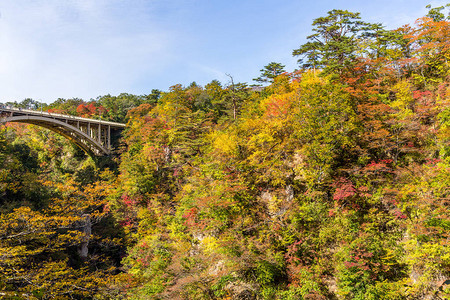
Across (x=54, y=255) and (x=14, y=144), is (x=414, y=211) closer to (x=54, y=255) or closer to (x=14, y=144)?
(x=54, y=255)

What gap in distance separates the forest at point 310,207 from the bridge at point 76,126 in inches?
211

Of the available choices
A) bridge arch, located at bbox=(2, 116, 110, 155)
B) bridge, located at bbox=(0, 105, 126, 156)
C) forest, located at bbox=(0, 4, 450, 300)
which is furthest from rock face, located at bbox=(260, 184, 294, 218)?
bridge arch, located at bbox=(2, 116, 110, 155)

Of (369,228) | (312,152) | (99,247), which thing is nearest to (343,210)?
(369,228)

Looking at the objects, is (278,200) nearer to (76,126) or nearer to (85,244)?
(85,244)

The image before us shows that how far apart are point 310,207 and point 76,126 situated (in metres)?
27.6

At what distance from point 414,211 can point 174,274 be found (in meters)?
11.5

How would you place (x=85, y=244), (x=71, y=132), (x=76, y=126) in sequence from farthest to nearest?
(x=76, y=126)
(x=71, y=132)
(x=85, y=244)

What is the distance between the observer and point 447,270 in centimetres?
908

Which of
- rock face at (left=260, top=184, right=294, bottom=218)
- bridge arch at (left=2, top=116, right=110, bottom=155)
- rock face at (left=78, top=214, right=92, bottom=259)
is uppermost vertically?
bridge arch at (left=2, top=116, right=110, bottom=155)

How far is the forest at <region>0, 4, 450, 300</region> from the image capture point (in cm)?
999

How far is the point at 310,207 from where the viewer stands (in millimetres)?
12875

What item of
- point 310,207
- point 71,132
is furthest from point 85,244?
point 310,207

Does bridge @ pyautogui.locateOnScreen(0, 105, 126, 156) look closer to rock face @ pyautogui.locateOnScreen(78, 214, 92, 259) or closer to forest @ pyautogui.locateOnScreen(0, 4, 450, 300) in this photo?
forest @ pyautogui.locateOnScreen(0, 4, 450, 300)

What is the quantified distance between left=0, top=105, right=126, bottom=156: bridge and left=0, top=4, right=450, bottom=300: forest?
5.36 metres
